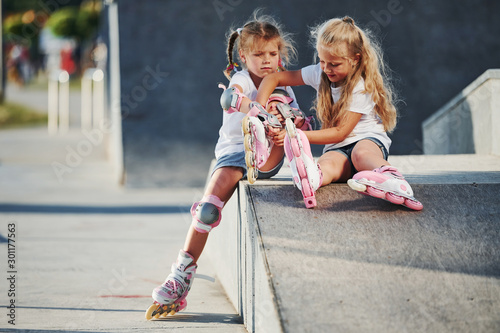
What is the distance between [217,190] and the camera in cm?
418

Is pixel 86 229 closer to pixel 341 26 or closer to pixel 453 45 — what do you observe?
pixel 341 26

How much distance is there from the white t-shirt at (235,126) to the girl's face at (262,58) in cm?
8

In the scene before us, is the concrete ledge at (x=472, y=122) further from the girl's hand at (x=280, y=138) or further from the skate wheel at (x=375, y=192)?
the girl's hand at (x=280, y=138)

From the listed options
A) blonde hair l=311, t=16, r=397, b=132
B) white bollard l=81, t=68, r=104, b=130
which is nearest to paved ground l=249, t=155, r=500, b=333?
blonde hair l=311, t=16, r=397, b=132

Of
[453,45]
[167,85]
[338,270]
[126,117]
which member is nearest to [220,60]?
[167,85]

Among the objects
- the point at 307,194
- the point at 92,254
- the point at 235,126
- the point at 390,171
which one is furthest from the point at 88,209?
the point at 390,171

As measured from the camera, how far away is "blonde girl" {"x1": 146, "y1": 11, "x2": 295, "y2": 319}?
4.10 meters

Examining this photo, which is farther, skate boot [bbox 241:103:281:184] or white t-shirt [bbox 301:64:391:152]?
white t-shirt [bbox 301:64:391:152]

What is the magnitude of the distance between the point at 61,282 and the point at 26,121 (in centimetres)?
1798

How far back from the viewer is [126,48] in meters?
9.75

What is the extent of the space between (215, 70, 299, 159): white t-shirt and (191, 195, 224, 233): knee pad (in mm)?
361

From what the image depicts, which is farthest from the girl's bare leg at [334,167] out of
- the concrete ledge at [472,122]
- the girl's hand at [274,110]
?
the concrete ledge at [472,122]

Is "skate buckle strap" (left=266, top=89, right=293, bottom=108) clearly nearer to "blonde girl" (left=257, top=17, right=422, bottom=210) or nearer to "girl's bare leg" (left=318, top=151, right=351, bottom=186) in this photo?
"blonde girl" (left=257, top=17, right=422, bottom=210)

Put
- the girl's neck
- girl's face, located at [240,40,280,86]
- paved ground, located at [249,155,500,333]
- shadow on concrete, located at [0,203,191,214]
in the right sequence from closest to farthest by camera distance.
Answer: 1. paved ground, located at [249,155,500,333]
2. girl's face, located at [240,40,280,86]
3. the girl's neck
4. shadow on concrete, located at [0,203,191,214]
